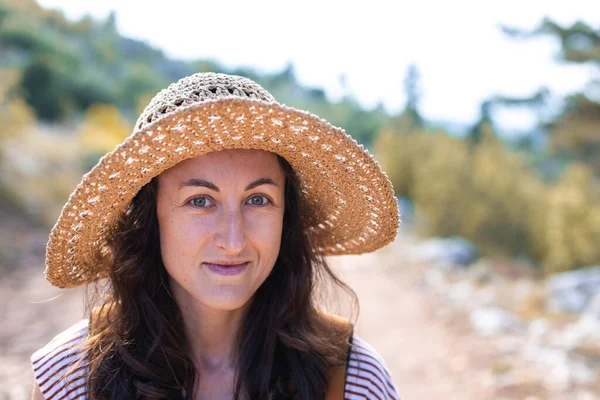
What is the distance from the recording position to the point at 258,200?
1754mm

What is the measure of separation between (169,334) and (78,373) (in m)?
0.29

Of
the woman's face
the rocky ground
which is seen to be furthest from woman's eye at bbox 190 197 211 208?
the rocky ground

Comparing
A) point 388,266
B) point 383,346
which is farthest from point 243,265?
point 388,266

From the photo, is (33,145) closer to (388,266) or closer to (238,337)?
(388,266)

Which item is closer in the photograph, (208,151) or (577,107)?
(208,151)

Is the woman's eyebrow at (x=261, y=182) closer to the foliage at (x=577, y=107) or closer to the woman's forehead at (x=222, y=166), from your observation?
the woman's forehead at (x=222, y=166)

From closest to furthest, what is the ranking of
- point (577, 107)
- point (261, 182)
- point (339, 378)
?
point (261, 182)
point (339, 378)
point (577, 107)

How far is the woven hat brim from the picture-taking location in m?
1.51

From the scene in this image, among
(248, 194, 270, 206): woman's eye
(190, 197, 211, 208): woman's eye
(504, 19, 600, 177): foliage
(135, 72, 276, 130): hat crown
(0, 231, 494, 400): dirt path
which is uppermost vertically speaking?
(504, 19, 600, 177): foliage

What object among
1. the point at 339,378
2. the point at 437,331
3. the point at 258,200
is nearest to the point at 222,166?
the point at 258,200

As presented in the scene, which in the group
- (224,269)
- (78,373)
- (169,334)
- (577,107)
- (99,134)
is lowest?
(78,373)

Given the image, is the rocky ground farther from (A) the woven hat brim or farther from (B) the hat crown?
(B) the hat crown

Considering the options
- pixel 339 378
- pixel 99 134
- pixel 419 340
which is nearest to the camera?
pixel 339 378

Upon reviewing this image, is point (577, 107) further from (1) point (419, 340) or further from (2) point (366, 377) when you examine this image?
(2) point (366, 377)
